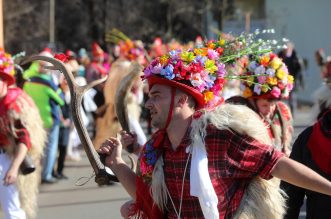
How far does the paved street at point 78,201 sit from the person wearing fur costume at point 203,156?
14.4 ft

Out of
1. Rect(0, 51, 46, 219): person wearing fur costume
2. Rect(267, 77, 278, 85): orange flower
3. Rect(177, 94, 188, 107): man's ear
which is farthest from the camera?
Rect(267, 77, 278, 85): orange flower

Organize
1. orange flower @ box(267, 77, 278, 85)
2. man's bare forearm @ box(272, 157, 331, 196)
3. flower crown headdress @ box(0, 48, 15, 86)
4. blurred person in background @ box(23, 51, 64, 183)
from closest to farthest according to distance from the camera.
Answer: man's bare forearm @ box(272, 157, 331, 196), flower crown headdress @ box(0, 48, 15, 86), orange flower @ box(267, 77, 278, 85), blurred person in background @ box(23, 51, 64, 183)

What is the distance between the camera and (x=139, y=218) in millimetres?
3289

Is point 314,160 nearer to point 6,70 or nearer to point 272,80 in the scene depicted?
point 272,80

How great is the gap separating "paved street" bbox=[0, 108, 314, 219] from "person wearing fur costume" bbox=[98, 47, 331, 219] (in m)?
4.40

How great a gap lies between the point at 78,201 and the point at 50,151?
136 cm

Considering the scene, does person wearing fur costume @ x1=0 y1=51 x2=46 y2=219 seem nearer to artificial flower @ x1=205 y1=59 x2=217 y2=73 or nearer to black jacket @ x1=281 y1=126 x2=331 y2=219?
→ black jacket @ x1=281 y1=126 x2=331 y2=219

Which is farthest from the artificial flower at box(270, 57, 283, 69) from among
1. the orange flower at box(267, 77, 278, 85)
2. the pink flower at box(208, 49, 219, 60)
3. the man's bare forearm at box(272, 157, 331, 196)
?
the man's bare forearm at box(272, 157, 331, 196)

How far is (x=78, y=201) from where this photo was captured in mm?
8398

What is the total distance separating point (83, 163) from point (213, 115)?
859 centimetres

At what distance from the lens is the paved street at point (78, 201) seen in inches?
303

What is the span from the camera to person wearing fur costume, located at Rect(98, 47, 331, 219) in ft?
9.83

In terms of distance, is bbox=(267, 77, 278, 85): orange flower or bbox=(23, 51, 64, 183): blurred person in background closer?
bbox=(267, 77, 278, 85): orange flower

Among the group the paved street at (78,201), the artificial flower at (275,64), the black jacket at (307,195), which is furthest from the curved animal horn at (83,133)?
the paved street at (78,201)
